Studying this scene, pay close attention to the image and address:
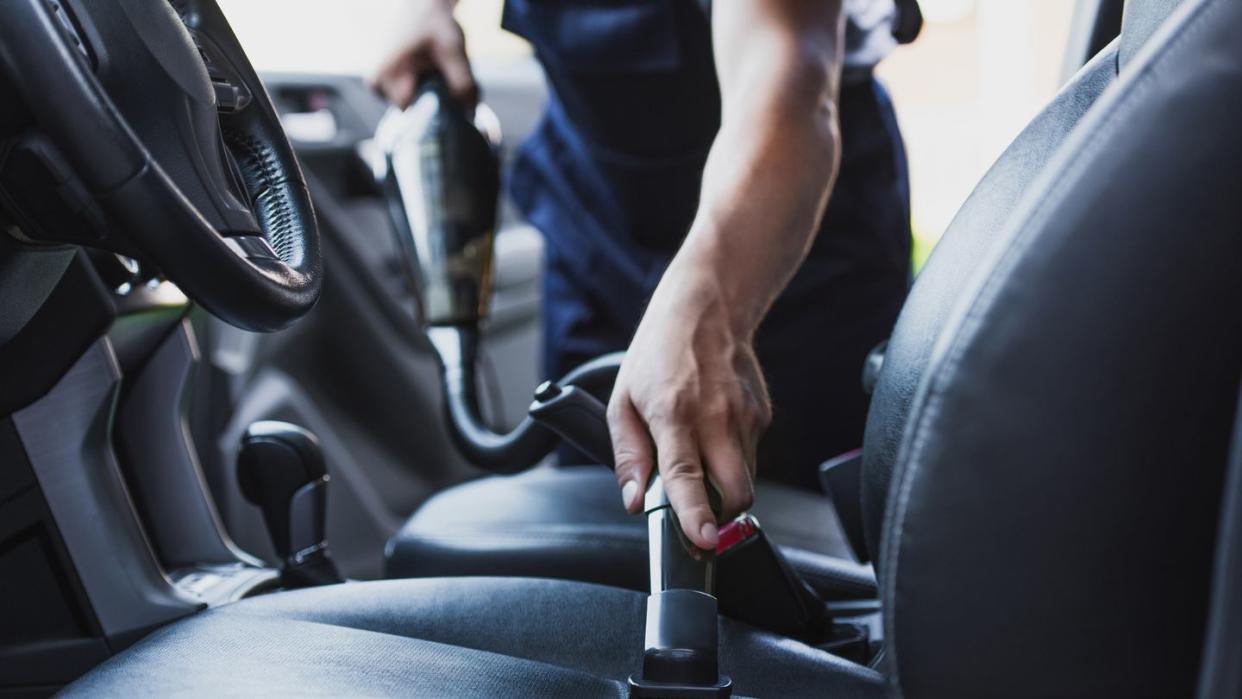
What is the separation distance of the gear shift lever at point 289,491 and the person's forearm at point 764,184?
1.09 feet

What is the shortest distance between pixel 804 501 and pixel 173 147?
29.2 inches

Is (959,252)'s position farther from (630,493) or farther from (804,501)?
(804,501)

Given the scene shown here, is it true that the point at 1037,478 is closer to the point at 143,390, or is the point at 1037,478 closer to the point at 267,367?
the point at 143,390

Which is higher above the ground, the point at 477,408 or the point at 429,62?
the point at 429,62

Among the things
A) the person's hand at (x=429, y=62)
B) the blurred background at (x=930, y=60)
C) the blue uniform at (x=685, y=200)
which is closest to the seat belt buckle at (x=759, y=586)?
the blurred background at (x=930, y=60)

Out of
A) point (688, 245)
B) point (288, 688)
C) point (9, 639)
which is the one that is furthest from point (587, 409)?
point (9, 639)

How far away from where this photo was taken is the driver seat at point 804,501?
73cm

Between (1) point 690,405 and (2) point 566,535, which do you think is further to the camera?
(2) point 566,535

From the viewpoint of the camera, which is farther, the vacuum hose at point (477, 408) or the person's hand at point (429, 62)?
the person's hand at point (429, 62)

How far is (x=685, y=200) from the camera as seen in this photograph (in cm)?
138

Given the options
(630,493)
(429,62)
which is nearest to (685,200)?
(429,62)

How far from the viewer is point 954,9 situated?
3311mm

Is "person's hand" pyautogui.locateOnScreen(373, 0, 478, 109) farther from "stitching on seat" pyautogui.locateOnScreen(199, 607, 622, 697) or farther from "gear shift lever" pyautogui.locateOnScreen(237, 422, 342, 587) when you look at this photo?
"stitching on seat" pyautogui.locateOnScreen(199, 607, 622, 697)

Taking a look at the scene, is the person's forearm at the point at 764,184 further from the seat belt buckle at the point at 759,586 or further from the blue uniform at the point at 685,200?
the blue uniform at the point at 685,200
